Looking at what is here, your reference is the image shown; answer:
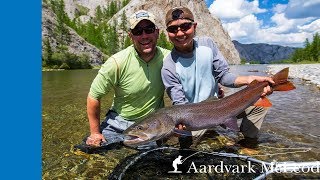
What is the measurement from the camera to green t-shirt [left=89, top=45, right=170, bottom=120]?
190 inches

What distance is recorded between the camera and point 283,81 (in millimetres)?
4344

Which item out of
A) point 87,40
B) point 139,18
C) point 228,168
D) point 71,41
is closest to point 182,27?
point 139,18

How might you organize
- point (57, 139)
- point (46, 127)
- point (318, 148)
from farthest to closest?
→ point (46, 127), point (57, 139), point (318, 148)

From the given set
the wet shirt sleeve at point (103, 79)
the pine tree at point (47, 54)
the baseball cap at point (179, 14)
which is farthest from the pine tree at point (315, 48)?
the wet shirt sleeve at point (103, 79)

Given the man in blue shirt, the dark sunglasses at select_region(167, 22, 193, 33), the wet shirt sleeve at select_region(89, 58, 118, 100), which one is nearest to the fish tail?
the man in blue shirt

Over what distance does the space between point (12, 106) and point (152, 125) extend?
7.91 feet

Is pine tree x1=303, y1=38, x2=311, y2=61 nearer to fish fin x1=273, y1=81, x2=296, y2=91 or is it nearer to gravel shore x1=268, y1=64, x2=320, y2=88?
gravel shore x1=268, y1=64, x2=320, y2=88

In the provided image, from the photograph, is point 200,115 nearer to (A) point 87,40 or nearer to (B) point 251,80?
(B) point 251,80

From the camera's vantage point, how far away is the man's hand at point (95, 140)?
501 cm

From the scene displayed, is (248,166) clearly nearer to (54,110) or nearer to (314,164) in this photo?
(314,164)

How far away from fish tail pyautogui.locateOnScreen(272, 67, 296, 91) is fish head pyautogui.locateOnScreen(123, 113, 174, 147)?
1.57 metres

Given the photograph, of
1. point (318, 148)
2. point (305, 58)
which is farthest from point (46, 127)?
point (305, 58)

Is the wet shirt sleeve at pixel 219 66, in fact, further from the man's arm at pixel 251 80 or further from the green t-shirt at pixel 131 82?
the green t-shirt at pixel 131 82

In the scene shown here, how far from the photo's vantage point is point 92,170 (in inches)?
190
